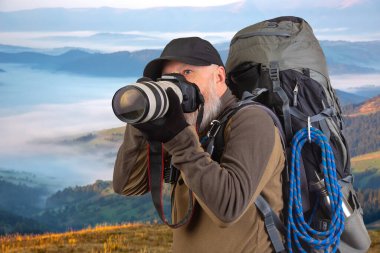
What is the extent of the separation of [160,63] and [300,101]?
907mm

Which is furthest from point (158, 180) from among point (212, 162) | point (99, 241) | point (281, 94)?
point (99, 241)

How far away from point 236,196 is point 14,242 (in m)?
Result: 11.7

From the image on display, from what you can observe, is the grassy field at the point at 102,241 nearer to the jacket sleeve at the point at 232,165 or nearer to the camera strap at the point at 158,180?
the camera strap at the point at 158,180

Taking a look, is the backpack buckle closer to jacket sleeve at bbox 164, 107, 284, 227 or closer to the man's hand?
jacket sleeve at bbox 164, 107, 284, 227

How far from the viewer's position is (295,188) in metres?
3.37

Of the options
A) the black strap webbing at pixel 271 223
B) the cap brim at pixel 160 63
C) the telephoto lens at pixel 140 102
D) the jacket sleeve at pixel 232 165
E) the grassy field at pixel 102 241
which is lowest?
the grassy field at pixel 102 241

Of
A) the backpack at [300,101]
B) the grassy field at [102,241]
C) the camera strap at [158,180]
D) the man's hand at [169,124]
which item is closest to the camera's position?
the man's hand at [169,124]

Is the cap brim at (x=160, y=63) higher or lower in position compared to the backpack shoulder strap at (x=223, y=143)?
higher

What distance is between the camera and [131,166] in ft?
12.7

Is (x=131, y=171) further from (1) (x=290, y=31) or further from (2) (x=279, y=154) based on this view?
(1) (x=290, y=31)

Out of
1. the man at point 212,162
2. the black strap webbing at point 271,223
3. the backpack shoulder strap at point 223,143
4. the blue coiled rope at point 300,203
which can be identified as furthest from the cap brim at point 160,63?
the black strap webbing at point 271,223

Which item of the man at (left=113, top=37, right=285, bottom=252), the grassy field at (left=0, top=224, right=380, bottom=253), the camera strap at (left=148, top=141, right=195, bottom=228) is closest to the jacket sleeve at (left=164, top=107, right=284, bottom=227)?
the man at (left=113, top=37, right=285, bottom=252)

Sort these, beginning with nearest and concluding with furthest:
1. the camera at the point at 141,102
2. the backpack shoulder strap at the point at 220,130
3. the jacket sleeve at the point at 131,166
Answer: the camera at the point at 141,102 → the backpack shoulder strap at the point at 220,130 → the jacket sleeve at the point at 131,166

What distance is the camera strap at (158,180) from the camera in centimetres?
336
